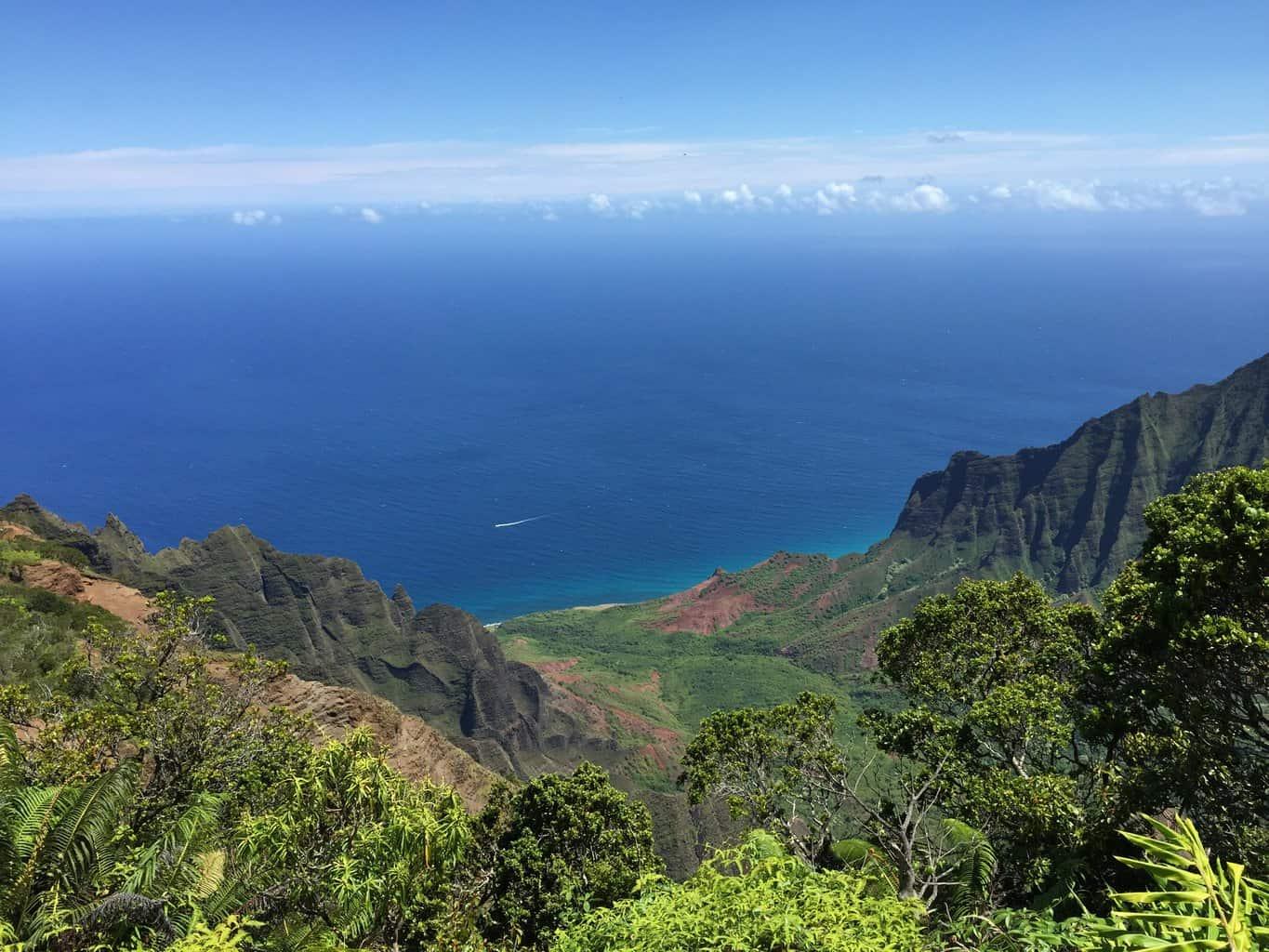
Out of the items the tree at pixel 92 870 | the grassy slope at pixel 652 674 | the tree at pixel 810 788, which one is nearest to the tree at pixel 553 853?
the tree at pixel 810 788

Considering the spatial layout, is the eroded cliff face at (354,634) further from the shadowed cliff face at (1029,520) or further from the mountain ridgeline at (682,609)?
the shadowed cliff face at (1029,520)

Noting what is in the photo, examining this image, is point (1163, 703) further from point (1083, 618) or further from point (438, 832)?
point (438, 832)

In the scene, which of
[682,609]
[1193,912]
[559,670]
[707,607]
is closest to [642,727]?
[559,670]

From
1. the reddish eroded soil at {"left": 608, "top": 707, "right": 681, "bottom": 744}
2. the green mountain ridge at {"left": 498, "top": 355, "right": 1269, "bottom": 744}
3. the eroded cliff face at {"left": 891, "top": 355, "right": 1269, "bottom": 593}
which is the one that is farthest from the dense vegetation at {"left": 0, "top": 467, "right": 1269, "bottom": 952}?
the eroded cliff face at {"left": 891, "top": 355, "right": 1269, "bottom": 593}

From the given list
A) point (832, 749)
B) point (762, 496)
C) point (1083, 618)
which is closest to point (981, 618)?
point (1083, 618)

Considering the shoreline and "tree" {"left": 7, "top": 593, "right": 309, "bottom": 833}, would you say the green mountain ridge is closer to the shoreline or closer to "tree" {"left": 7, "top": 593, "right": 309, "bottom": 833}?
the shoreline

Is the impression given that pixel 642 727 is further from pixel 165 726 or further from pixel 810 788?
pixel 165 726
